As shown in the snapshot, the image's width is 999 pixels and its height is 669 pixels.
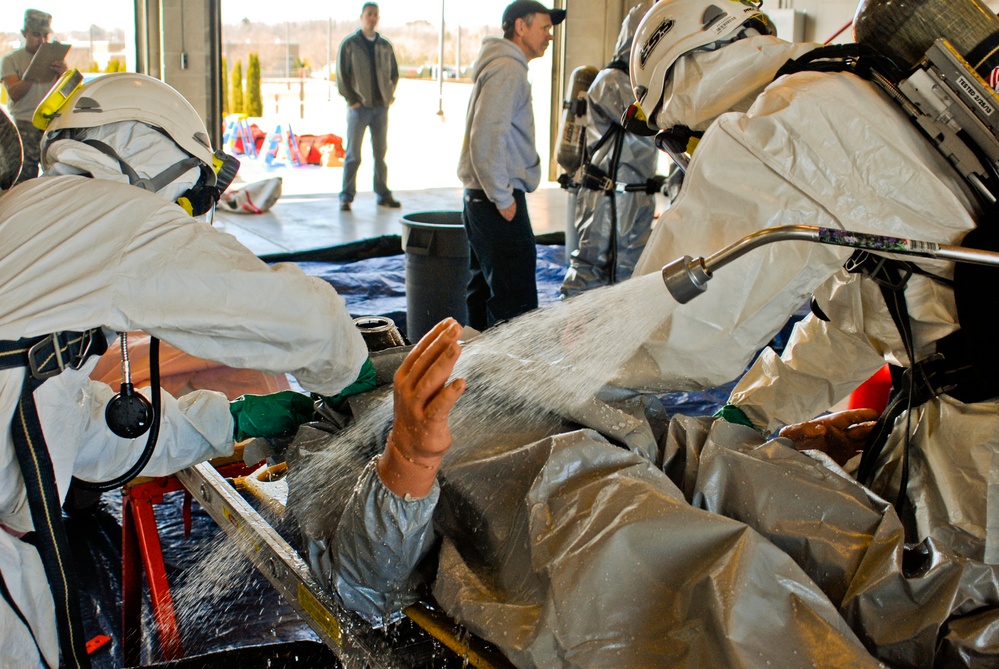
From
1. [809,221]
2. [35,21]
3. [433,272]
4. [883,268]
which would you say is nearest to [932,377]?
[883,268]

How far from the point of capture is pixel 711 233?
1725 millimetres

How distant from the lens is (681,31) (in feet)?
6.59

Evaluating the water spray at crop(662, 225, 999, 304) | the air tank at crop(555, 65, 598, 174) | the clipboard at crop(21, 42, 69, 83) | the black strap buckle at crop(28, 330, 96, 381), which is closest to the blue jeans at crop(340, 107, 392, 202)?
the clipboard at crop(21, 42, 69, 83)

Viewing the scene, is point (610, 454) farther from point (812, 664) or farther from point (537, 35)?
point (537, 35)

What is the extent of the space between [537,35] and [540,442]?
3587mm

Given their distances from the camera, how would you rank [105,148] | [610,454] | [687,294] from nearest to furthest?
[687,294], [610,454], [105,148]

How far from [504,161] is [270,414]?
257 centimetres

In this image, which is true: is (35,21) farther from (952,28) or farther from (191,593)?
(952,28)

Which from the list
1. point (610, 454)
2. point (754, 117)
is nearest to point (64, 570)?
point (610, 454)

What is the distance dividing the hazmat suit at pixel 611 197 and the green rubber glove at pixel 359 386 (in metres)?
3.55

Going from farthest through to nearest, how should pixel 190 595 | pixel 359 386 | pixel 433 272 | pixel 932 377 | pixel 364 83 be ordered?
pixel 364 83 → pixel 433 272 → pixel 190 595 → pixel 359 386 → pixel 932 377

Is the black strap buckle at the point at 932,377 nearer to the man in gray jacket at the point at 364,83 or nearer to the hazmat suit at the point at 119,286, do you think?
the hazmat suit at the point at 119,286

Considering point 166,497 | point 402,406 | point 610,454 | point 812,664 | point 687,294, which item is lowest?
point 166,497

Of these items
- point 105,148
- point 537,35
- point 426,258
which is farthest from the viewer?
point 426,258
